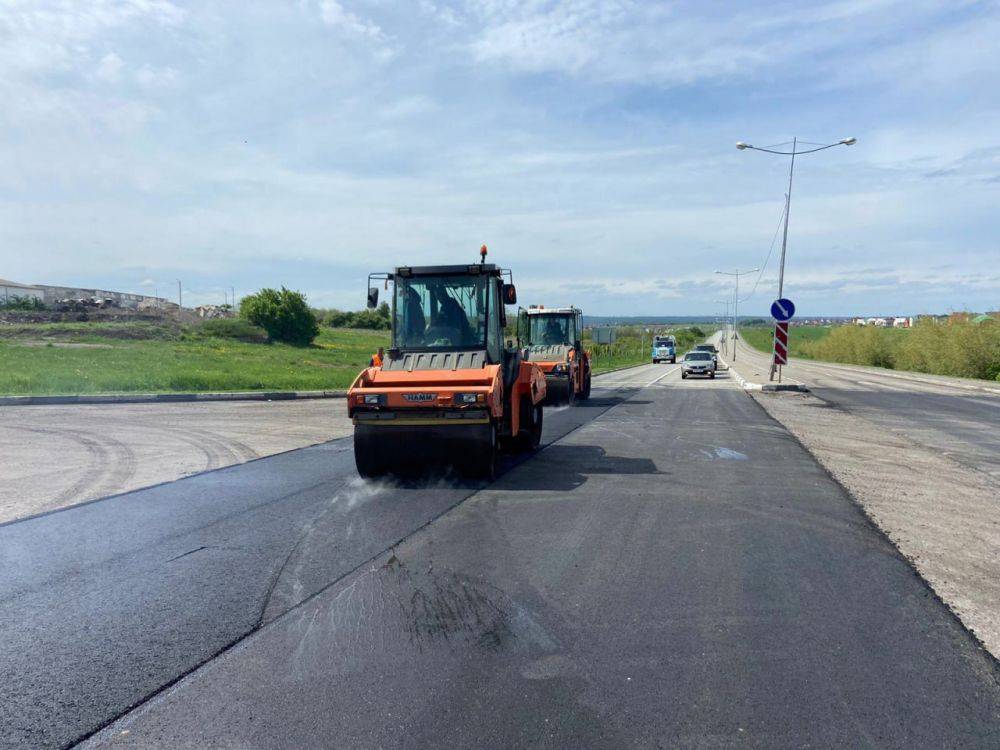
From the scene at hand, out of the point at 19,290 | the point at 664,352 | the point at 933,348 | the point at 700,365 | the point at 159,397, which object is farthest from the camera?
the point at 19,290

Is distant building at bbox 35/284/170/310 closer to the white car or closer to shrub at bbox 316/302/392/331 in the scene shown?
shrub at bbox 316/302/392/331

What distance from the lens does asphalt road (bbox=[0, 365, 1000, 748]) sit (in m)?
3.71

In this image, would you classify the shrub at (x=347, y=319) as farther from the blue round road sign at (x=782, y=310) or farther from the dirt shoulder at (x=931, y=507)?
the dirt shoulder at (x=931, y=507)

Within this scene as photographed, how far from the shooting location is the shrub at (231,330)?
68.4 metres

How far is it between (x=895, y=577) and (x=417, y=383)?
5.68 m

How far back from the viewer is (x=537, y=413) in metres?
13.3

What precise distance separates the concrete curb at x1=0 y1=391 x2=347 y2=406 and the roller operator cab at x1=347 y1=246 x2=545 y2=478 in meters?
12.4

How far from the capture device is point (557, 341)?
2198cm

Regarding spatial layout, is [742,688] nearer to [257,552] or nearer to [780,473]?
[257,552]

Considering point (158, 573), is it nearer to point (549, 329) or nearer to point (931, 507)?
point (931, 507)

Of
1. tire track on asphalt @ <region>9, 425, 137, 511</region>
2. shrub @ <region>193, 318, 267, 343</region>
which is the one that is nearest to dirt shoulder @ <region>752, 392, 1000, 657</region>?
tire track on asphalt @ <region>9, 425, 137, 511</region>

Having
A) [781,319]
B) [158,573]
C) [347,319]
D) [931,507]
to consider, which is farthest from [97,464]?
[347,319]

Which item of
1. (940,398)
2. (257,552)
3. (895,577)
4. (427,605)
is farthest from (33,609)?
(940,398)

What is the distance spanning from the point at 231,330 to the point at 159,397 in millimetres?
50559
